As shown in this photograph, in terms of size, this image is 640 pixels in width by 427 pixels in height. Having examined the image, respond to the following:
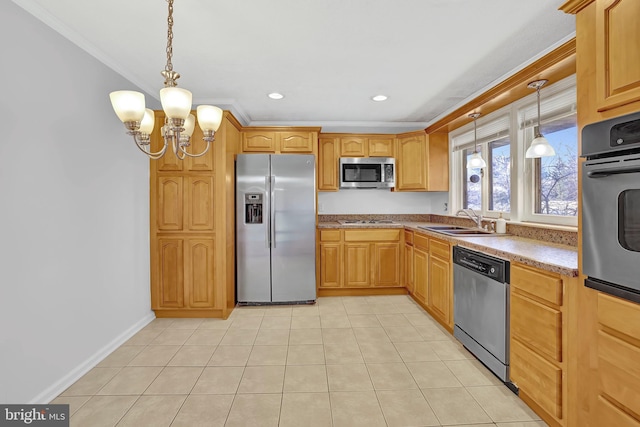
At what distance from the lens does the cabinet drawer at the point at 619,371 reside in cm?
125

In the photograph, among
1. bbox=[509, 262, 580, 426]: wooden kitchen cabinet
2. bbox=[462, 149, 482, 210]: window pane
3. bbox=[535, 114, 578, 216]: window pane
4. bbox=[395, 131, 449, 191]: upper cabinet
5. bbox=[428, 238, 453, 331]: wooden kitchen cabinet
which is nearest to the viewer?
bbox=[509, 262, 580, 426]: wooden kitchen cabinet

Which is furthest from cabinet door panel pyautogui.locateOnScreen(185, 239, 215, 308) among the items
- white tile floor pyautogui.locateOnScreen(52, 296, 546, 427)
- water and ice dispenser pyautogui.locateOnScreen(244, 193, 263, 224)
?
water and ice dispenser pyautogui.locateOnScreen(244, 193, 263, 224)

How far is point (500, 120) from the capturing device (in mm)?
3193

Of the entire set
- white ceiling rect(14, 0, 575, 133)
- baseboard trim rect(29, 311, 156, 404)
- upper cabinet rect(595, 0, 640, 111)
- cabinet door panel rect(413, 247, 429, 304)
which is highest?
white ceiling rect(14, 0, 575, 133)

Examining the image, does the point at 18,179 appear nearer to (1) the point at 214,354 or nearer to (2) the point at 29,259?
(2) the point at 29,259

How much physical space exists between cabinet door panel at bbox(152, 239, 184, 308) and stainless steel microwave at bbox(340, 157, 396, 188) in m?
2.21

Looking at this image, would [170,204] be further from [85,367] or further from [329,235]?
[329,235]

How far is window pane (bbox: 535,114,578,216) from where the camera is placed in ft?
7.89

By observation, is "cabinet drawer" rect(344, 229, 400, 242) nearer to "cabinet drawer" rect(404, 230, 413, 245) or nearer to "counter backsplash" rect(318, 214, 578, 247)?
"cabinet drawer" rect(404, 230, 413, 245)

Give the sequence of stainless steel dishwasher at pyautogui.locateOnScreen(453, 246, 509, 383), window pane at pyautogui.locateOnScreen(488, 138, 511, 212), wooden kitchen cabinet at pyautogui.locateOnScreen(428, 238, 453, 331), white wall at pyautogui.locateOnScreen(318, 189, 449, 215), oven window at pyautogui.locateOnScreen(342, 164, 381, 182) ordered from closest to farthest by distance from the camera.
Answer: stainless steel dishwasher at pyautogui.locateOnScreen(453, 246, 509, 383), wooden kitchen cabinet at pyautogui.locateOnScreen(428, 238, 453, 331), window pane at pyautogui.locateOnScreen(488, 138, 511, 212), oven window at pyautogui.locateOnScreen(342, 164, 381, 182), white wall at pyautogui.locateOnScreen(318, 189, 449, 215)

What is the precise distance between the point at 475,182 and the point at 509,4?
7.41 feet

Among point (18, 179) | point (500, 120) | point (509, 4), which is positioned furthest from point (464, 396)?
point (18, 179)

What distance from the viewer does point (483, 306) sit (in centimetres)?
228

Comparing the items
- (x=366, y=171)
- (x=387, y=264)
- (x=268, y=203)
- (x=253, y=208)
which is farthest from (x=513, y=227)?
(x=253, y=208)
